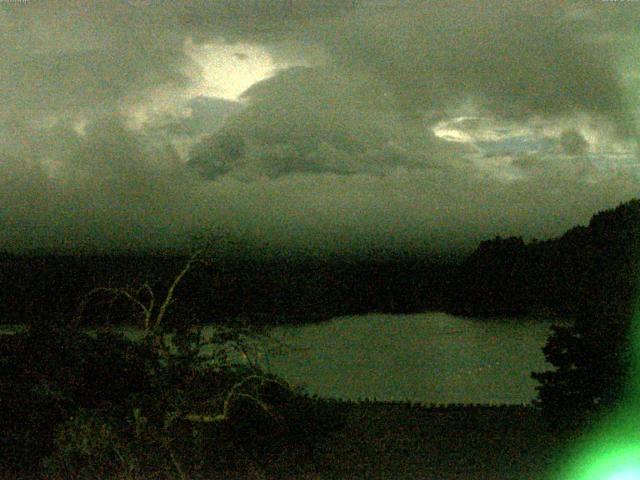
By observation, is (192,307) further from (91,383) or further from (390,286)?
(390,286)

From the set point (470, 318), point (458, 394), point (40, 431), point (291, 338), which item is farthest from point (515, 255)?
point (40, 431)

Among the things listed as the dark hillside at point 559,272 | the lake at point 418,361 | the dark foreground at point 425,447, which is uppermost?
the dark hillside at point 559,272

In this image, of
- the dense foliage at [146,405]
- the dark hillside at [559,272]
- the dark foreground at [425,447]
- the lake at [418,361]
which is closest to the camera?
the dense foliage at [146,405]

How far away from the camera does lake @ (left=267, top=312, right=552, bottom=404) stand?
13.9 meters

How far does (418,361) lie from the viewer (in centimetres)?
1600

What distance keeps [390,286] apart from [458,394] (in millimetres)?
10552

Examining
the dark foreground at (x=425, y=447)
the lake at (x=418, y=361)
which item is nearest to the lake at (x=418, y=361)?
the lake at (x=418, y=361)

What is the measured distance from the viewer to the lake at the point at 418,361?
45.4ft

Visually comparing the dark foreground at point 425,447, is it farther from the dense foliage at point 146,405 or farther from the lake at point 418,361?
the lake at point 418,361

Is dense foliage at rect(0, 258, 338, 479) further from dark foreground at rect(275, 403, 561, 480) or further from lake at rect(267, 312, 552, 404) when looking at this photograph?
lake at rect(267, 312, 552, 404)

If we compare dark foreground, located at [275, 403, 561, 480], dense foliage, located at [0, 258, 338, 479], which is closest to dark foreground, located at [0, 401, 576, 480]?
dark foreground, located at [275, 403, 561, 480]

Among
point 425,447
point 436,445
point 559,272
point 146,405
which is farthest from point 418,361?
point 146,405

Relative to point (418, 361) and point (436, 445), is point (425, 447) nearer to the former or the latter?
point (436, 445)

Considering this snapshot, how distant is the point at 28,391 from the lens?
9.14 meters
